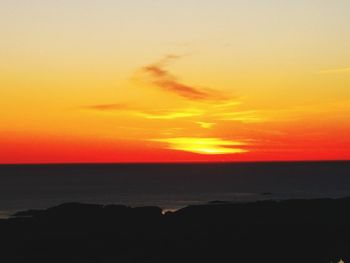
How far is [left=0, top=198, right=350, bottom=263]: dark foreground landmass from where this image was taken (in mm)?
36344

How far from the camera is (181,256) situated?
35.7 metres

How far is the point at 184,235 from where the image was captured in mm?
39344

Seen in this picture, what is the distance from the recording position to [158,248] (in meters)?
37.0

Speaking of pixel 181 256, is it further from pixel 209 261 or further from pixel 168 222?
pixel 168 222

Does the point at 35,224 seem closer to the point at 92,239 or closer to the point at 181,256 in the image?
the point at 92,239

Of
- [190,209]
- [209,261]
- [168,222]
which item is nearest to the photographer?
[209,261]

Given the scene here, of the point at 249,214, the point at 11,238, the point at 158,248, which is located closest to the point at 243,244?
the point at 158,248

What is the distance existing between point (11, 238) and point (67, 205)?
9862mm

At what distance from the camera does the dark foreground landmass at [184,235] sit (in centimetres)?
3634

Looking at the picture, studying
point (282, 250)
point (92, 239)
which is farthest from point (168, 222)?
point (282, 250)

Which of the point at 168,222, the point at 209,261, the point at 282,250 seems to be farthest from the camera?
the point at 168,222

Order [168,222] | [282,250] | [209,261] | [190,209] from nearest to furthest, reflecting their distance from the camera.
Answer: [209,261] < [282,250] < [168,222] < [190,209]

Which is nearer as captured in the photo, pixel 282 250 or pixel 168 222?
pixel 282 250

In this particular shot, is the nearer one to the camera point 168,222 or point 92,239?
point 92,239
